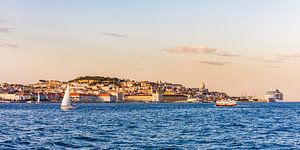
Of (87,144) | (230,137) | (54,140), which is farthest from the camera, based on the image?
(230,137)

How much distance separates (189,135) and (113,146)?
986cm

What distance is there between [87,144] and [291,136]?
54.8 feet

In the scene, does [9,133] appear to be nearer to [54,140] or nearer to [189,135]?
[54,140]

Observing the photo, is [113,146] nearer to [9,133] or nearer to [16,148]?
[16,148]

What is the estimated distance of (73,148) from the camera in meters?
32.8

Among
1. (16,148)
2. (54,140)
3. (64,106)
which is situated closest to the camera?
(16,148)

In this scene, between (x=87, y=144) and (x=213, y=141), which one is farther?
(x=213, y=141)

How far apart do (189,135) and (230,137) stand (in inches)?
131

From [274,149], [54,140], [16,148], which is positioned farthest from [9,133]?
[274,149]

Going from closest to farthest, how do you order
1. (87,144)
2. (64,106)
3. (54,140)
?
(87,144)
(54,140)
(64,106)

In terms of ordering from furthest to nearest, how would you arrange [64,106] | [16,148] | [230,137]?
[64,106], [230,137], [16,148]

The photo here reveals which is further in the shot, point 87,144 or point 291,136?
point 291,136

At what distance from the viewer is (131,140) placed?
37656mm

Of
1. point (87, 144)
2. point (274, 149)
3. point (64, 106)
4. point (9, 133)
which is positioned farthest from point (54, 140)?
point (64, 106)
